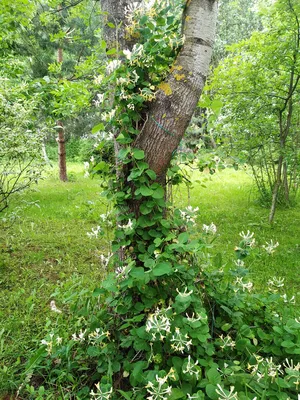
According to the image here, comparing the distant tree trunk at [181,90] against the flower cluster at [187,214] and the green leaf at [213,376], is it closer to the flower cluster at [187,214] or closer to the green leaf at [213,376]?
the flower cluster at [187,214]

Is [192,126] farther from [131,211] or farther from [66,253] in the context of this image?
[66,253]

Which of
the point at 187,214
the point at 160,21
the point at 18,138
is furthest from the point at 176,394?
the point at 18,138

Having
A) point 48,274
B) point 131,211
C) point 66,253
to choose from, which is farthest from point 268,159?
point 131,211

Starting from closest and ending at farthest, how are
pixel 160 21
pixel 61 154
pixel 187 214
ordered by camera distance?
pixel 160 21, pixel 187 214, pixel 61 154

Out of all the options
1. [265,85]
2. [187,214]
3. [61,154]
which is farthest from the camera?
[61,154]

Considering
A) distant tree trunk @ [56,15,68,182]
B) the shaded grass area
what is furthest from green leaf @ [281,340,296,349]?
distant tree trunk @ [56,15,68,182]

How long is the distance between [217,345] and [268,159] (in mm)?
5845

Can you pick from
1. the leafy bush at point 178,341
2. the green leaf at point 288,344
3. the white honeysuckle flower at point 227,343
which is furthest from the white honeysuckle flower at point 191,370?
the green leaf at point 288,344

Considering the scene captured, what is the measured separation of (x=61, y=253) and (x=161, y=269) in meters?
2.92

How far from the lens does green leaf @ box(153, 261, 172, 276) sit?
1.40 metres

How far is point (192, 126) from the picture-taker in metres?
2.02

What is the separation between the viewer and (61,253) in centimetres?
404

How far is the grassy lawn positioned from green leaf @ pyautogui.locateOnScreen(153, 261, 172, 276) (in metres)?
0.51

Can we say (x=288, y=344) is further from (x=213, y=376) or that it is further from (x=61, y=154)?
(x=61, y=154)
